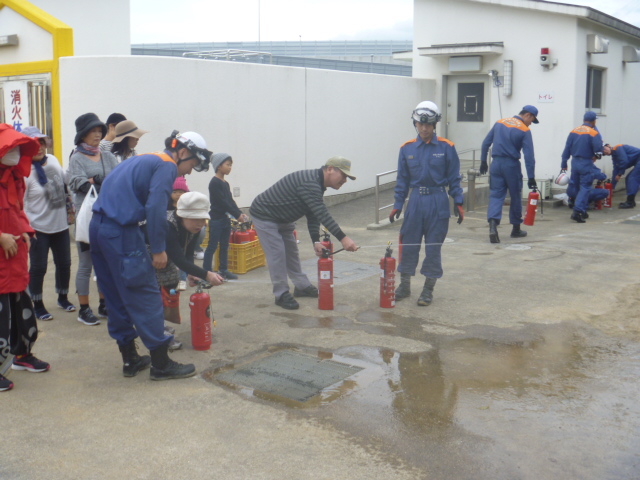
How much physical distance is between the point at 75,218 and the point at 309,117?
780cm

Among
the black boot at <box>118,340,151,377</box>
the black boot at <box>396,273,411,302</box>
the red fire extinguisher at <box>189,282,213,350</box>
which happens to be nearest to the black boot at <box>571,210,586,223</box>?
the black boot at <box>396,273,411,302</box>

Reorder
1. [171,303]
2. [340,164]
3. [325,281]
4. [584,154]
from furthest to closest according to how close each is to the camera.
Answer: [584,154]
[325,281]
[340,164]
[171,303]

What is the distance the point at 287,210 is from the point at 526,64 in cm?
1063

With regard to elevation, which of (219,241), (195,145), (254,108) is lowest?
(219,241)

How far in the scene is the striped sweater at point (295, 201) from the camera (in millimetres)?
6918

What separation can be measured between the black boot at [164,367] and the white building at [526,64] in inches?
490

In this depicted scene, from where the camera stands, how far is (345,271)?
8.91m

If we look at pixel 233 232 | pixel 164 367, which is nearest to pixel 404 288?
pixel 233 232

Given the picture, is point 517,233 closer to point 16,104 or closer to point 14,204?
point 14,204

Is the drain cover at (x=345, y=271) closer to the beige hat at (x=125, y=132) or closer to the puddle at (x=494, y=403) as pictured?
the puddle at (x=494, y=403)

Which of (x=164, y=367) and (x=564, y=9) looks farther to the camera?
(x=564, y=9)

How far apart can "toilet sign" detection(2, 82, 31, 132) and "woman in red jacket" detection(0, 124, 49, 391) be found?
281 inches

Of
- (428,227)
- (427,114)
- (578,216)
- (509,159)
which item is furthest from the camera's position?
(578,216)

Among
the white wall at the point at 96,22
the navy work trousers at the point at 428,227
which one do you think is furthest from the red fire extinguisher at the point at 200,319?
the white wall at the point at 96,22
